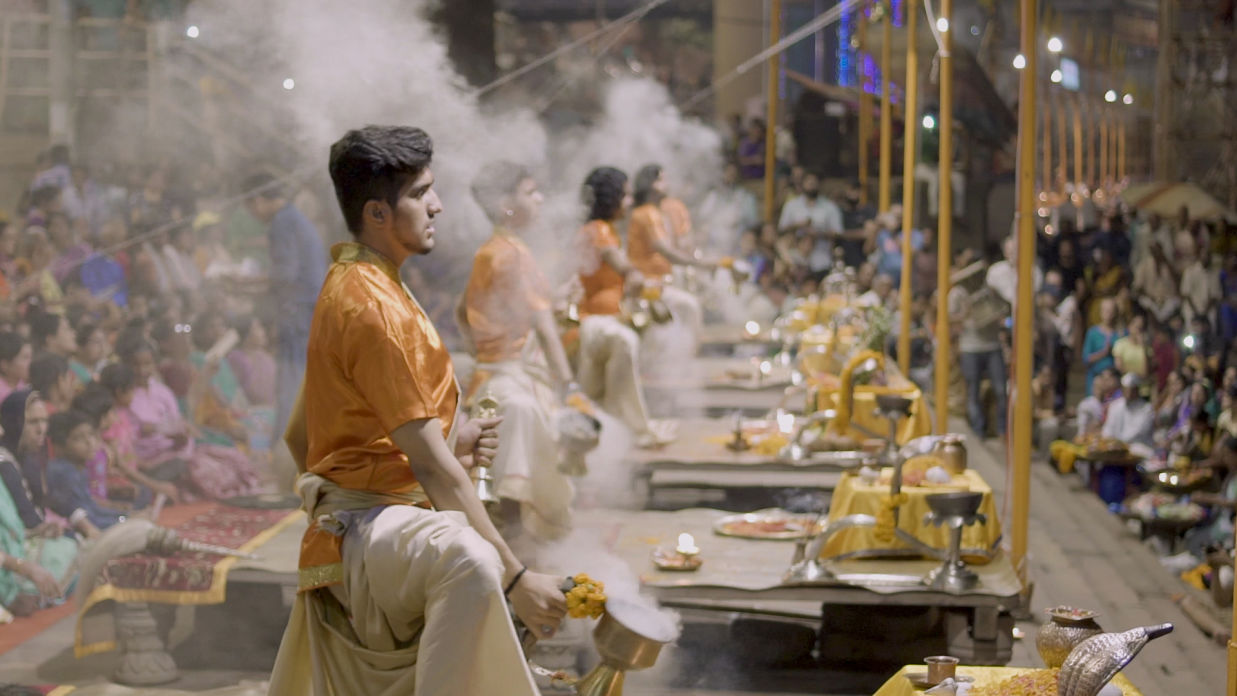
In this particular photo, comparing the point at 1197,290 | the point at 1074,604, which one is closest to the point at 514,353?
the point at 1074,604

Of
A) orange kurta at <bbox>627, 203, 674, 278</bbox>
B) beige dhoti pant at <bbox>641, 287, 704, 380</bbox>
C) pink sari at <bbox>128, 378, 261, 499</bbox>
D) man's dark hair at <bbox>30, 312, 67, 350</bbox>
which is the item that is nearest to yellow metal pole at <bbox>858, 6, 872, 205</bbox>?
beige dhoti pant at <bbox>641, 287, 704, 380</bbox>

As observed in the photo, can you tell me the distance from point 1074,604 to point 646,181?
5403 millimetres

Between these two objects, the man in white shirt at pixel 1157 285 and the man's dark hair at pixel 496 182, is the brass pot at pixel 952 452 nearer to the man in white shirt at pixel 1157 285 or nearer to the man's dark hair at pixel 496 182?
the man's dark hair at pixel 496 182

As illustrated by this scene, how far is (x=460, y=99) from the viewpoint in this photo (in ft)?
25.8

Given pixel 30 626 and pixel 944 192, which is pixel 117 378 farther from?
pixel 944 192

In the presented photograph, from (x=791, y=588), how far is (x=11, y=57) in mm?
4539

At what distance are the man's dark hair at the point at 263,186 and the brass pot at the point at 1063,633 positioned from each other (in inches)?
215

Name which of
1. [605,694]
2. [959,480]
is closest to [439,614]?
[605,694]

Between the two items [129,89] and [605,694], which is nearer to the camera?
[605,694]

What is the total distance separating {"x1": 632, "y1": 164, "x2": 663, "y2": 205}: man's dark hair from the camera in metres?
11.6

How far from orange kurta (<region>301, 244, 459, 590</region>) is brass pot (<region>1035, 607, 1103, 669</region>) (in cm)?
164

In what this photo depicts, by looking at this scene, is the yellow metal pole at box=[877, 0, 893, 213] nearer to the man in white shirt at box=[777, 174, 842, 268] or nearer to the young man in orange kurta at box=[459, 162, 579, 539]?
the man in white shirt at box=[777, 174, 842, 268]

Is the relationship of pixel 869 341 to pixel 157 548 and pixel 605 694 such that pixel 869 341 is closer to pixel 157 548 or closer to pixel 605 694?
pixel 157 548

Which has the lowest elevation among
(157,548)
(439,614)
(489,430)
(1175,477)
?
(1175,477)
